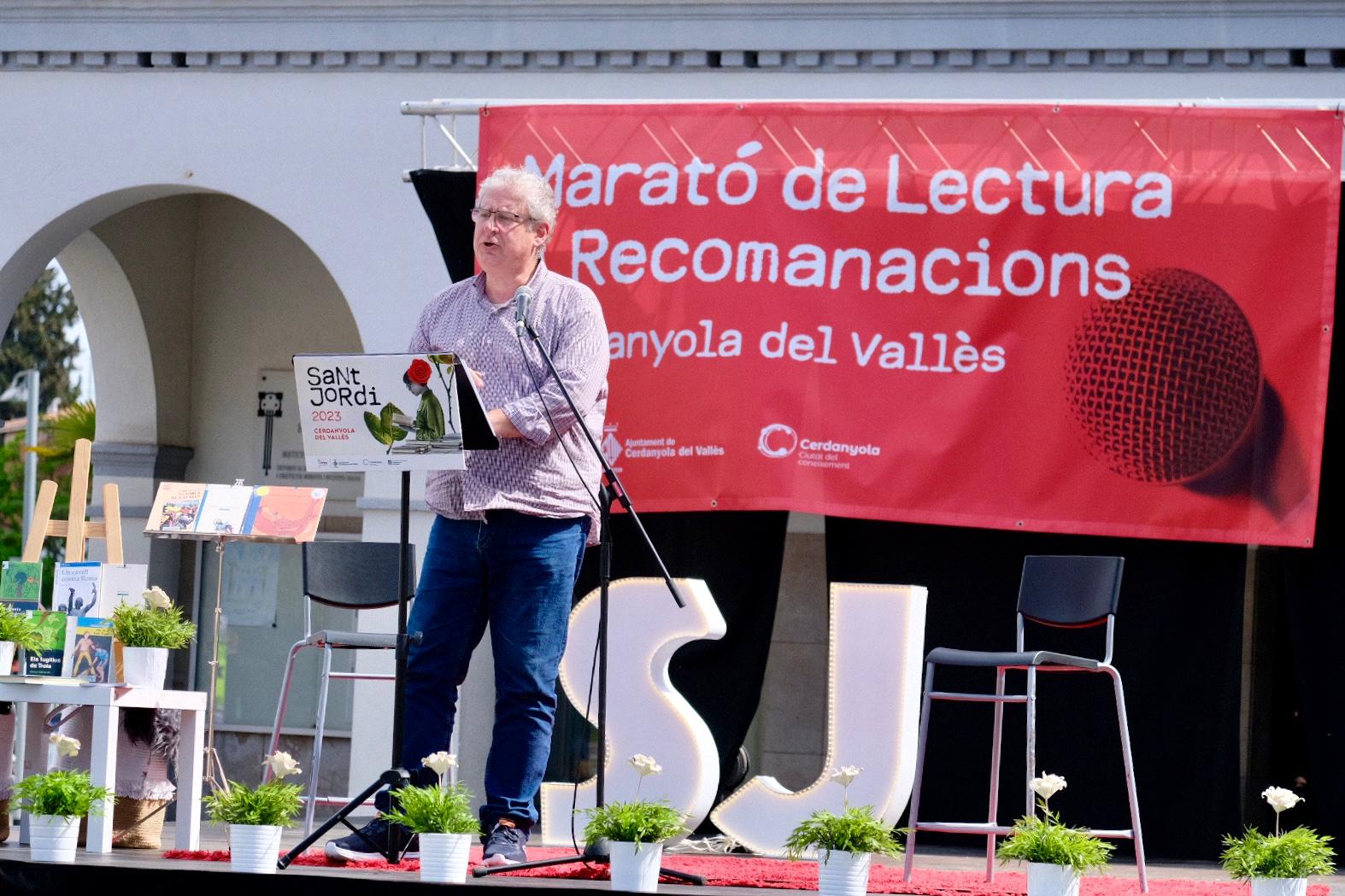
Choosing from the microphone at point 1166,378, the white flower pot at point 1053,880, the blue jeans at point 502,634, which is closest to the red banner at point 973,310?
the microphone at point 1166,378

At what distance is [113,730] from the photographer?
178 inches

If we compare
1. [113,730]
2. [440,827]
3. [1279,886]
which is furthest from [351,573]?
[1279,886]

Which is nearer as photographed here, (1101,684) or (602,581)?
(602,581)

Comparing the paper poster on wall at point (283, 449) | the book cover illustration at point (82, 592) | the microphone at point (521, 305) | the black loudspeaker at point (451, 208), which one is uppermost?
the black loudspeaker at point (451, 208)

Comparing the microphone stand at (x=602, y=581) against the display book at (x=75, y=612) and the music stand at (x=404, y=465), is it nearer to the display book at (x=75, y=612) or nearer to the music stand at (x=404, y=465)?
the music stand at (x=404, y=465)

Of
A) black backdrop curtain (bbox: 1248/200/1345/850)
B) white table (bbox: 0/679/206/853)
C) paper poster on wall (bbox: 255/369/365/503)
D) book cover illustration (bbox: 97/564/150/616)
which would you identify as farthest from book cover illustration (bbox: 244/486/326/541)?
black backdrop curtain (bbox: 1248/200/1345/850)

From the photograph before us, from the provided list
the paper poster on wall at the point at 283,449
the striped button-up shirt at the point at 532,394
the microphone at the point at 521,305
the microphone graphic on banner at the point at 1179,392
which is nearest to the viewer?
the microphone at the point at 521,305

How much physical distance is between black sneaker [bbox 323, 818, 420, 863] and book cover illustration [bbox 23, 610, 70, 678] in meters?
1.03

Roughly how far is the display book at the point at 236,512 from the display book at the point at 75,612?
2.59ft

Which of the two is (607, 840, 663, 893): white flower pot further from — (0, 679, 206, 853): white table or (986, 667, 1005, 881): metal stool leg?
(0, 679, 206, 853): white table

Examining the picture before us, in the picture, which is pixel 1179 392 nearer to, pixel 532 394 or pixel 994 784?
pixel 994 784

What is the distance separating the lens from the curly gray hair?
165 inches

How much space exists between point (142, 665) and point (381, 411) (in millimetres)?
1245

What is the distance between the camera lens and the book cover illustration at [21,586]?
5160 millimetres
